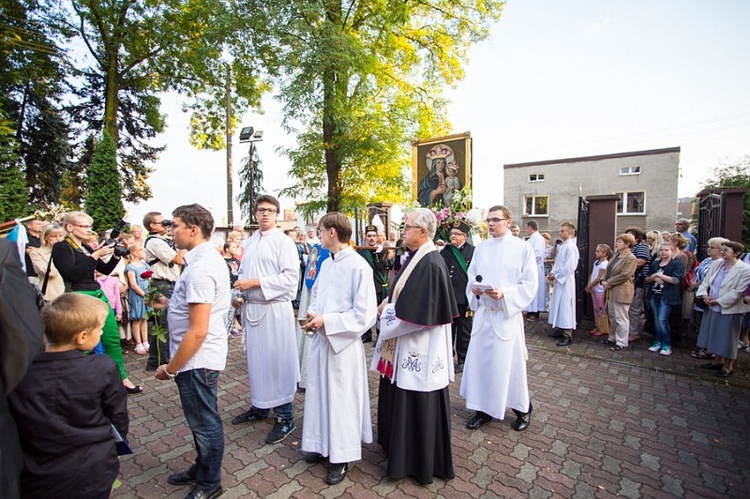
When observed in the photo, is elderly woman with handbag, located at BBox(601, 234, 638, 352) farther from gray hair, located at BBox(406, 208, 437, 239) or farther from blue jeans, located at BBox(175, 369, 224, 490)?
blue jeans, located at BBox(175, 369, 224, 490)

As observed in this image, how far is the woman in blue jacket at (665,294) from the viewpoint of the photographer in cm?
661

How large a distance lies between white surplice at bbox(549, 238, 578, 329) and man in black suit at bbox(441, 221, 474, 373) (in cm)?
227

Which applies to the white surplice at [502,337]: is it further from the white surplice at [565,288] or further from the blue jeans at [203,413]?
the white surplice at [565,288]

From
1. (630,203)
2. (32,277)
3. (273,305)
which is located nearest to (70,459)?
(273,305)

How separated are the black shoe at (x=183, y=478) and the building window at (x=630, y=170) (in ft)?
94.5

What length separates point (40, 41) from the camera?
644 inches

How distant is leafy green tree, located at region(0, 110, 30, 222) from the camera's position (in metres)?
11.1

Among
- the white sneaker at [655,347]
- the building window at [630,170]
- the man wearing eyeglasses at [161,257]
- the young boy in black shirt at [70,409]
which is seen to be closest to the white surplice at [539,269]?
the white sneaker at [655,347]

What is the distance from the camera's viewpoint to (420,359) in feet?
9.59

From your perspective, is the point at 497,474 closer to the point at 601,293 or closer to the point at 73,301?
the point at 73,301

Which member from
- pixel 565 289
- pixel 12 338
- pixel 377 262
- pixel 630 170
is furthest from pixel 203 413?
pixel 630 170

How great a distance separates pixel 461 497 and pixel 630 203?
27581mm

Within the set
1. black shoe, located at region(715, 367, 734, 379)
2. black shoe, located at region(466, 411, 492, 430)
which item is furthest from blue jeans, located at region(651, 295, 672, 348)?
black shoe, located at region(466, 411, 492, 430)

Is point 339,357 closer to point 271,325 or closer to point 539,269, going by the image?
point 271,325
